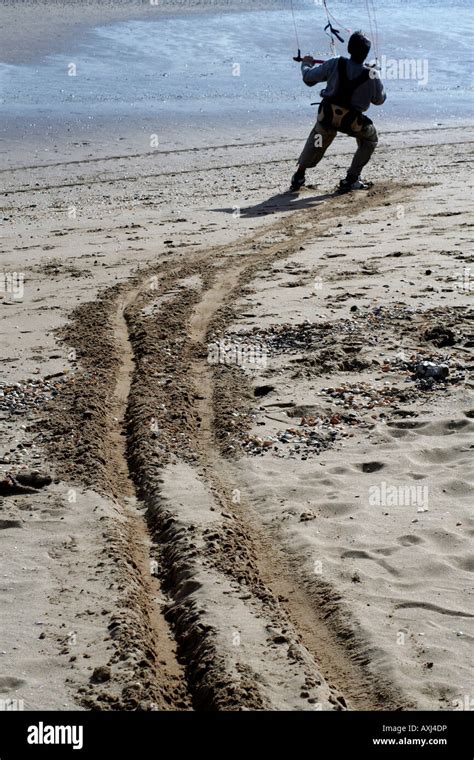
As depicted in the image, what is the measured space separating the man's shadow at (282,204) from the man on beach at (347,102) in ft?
0.87

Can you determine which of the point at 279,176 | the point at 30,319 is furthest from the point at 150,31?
the point at 30,319

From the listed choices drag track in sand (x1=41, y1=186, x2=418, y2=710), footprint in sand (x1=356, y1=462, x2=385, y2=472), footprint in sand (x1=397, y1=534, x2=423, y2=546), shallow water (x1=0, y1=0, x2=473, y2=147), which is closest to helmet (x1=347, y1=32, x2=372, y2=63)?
drag track in sand (x1=41, y1=186, x2=418, y2=710)

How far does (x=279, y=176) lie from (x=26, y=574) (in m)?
10.5

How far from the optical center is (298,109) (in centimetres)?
1989

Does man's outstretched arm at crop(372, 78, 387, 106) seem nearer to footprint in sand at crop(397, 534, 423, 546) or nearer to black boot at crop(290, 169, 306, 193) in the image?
black boot at crop(290, 169, 306, 193)

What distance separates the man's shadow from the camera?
12102 mm

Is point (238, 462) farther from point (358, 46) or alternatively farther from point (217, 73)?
point (217, 73)

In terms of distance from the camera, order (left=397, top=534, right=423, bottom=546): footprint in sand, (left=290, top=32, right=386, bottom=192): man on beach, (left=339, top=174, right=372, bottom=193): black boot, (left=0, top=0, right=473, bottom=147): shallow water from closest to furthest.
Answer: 1. (left=397, top=534, right=423, bottom=546): footprint in sand
2. (left=290, top=32, right=386, bottom=192): man on beach
3. (left=339, top=174, right=372, bottom=193): black boot
4. (left=0, top=0, right=473, bottom=147): shallow water

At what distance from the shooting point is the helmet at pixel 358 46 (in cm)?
1249

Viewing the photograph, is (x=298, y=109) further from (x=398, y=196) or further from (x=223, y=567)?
(x=223, y=567)

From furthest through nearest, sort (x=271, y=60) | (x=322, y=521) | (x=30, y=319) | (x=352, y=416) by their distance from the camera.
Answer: (x=271, y=60) → (x=30, y=319) → (x=352, y=416) → (x=322, y=521)

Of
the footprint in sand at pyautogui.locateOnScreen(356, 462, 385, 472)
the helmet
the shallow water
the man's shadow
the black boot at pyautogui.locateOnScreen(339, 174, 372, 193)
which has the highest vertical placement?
the helmet

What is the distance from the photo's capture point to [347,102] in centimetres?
1299

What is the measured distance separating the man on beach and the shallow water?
5414 mm
